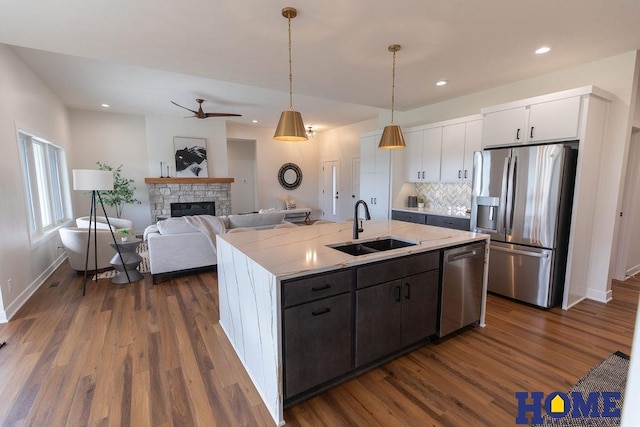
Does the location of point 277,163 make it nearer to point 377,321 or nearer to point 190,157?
point 190,157

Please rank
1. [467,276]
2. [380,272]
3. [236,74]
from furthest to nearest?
[236,74] < [467,276] < [380,272]

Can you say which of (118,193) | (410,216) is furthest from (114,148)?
(410,216)

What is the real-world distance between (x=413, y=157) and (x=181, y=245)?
3.95 meters

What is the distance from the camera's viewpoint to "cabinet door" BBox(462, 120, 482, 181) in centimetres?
415

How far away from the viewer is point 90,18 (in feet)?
7.80

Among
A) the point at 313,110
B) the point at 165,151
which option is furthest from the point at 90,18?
the point at 165,151

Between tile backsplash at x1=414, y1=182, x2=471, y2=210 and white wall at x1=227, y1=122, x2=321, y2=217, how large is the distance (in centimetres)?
474

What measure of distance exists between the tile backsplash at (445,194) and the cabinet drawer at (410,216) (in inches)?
21.4

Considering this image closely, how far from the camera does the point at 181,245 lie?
4.07m

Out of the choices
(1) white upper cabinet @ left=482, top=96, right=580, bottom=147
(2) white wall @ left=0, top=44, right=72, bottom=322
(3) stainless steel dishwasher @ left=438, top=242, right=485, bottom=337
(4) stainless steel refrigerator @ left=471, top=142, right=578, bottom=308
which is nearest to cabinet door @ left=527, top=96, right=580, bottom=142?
(1) white upper cabinet @ left=482, top=96, right=580, bottom=147

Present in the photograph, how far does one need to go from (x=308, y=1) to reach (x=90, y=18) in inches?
69.8

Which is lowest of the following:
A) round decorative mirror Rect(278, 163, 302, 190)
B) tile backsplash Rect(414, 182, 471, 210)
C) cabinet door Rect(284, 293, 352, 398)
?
cabinet door Rect(284, 293, 352, 398)

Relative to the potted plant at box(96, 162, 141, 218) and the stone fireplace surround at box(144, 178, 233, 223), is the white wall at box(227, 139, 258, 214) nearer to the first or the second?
the stone fireplace surround at box(144, 178, 233, 223)

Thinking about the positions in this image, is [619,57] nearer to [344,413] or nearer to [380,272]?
[380,272]
